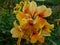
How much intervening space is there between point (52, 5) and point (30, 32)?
148 cm

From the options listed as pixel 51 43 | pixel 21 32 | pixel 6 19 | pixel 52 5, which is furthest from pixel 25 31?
pixel 52 5

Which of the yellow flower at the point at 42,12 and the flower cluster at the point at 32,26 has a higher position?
the yellow flower at the point at 42,12

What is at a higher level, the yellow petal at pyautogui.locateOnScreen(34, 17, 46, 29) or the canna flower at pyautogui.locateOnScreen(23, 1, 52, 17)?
the canna flower at pyautogui.locateOnScreen(23, 1, 52, 17)

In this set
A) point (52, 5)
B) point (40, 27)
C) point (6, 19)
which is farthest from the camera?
point (52, 5)

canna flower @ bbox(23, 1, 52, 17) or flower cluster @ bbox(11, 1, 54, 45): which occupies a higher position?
canna flower @ bbox(23, 1, 52, 17)

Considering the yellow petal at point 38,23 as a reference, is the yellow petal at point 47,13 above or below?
above

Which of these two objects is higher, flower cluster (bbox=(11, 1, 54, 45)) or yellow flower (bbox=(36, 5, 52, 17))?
yellow flower (bbox=(36, 5, 52, 17))

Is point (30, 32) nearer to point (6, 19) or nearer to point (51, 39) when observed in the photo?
point (51, 39)

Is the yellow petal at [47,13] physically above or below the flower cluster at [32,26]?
above

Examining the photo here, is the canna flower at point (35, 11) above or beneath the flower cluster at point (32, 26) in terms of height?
above

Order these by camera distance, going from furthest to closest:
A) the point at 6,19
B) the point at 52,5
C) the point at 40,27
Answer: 1. the point at 52,5
2. the point at 6,19
3. the point at 40,27

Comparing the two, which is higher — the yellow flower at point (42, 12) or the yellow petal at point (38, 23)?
the yellow flower at point (42, 12)

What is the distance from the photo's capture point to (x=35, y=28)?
0.95 m

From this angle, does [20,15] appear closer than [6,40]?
Yes
